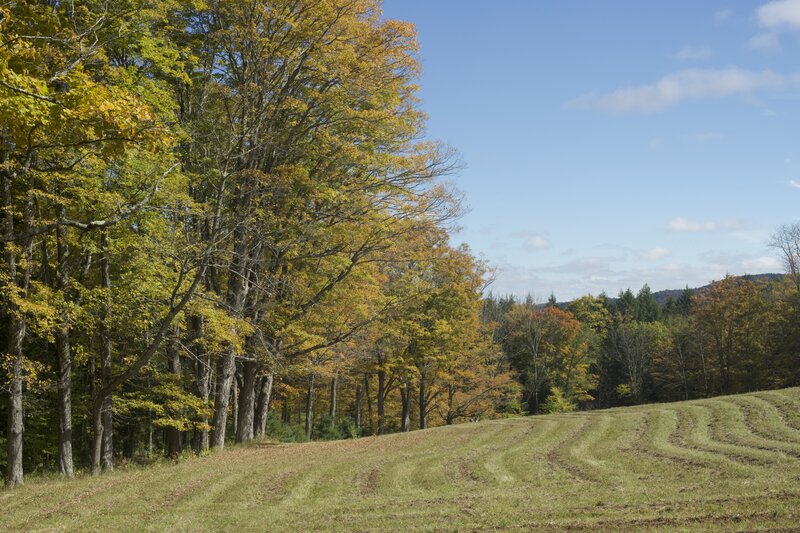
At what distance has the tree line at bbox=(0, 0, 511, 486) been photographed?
14.2 m

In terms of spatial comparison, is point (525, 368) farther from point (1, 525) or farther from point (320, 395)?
point (1, 525)

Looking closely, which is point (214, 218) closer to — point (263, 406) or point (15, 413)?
point (15, 413)

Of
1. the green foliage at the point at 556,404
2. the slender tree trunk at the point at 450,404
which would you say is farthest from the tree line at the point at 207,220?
the green foliage at the point at 556,404

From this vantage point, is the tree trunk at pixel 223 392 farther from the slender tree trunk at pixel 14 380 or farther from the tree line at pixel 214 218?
the slender tree trunk at pixel 14 380

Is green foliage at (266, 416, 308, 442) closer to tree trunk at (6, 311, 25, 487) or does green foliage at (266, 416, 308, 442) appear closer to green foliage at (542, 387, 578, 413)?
tree trunk at (6, 311, 25, 487)

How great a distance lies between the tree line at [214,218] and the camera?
46.6 ft

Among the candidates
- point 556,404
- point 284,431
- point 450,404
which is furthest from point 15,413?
point 556,404

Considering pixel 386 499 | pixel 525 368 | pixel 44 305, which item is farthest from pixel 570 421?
pixel 525 368

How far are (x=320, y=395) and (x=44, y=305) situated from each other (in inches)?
1405

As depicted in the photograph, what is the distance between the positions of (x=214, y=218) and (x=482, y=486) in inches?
350

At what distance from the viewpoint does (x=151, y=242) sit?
549 inches

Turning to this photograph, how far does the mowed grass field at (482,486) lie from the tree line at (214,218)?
315 centimetres

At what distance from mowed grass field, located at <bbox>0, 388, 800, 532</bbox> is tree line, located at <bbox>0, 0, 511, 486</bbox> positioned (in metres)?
3.15

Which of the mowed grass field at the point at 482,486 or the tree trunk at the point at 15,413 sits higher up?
the tree trunk at the point at 15,413
